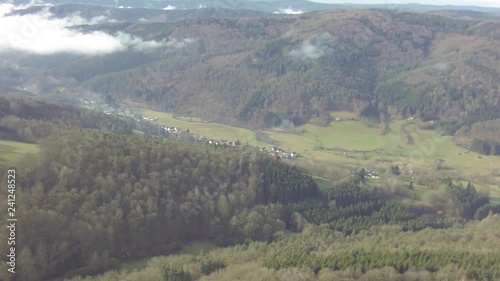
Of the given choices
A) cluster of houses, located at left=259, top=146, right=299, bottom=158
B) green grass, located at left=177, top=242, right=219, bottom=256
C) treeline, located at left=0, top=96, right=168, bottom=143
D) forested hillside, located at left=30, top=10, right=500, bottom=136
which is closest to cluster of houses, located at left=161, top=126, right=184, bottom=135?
treeline, located at left=0, top=96, right=168, bottom=143

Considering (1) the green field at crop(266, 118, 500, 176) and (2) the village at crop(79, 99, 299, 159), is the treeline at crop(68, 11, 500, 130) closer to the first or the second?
(1) the green field at crop(266, 118, 500, 176)

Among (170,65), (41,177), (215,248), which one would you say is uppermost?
(170,65)

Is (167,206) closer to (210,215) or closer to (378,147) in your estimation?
(210,215)

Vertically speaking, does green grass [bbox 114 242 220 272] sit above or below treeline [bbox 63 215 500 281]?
below

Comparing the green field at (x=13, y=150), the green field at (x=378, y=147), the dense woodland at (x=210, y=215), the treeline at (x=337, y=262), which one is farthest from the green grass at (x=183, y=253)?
the green field at (x=378, y=147)

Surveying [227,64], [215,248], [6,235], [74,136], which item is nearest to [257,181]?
[215,248]

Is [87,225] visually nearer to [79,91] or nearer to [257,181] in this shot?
[257,181]
